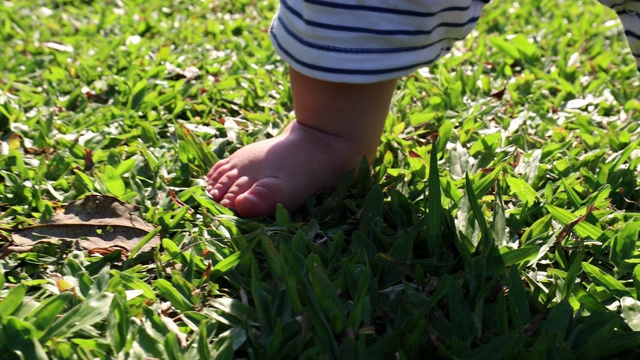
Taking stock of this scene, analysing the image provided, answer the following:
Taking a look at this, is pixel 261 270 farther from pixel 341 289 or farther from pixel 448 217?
pixel 448 217

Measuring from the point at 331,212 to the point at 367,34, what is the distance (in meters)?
0.38

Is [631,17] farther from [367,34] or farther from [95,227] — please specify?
[95,227]

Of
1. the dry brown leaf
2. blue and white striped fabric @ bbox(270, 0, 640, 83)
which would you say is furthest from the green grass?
blue and white striped fabric @ bbox(270, 0, 640, 83)

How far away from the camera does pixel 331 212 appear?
5.47ft

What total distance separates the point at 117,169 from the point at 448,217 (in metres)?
0.77

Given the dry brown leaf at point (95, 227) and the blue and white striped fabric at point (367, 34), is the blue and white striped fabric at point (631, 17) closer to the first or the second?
the blue and white striped fabric at point (367, 34)

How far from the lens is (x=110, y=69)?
251 cm

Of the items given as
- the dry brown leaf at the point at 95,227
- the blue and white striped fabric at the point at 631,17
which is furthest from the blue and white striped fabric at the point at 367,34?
the dry brown leaf at the point at 95,227

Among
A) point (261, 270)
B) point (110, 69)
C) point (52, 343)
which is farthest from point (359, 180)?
point (110, 69)

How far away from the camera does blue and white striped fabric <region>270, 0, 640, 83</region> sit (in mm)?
1538

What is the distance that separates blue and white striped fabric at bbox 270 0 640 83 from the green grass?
252 millimetres

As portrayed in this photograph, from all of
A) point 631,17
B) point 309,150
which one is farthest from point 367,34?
point 631,17

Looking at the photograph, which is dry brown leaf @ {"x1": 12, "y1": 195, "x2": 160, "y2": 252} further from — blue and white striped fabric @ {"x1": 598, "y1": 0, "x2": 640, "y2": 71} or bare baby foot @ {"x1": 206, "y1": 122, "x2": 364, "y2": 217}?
blue and white striped fabric @ {"x1": 598, "y1": 0, "x2": 640, "y2": 71}

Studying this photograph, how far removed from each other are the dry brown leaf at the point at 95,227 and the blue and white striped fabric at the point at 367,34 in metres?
0.46
